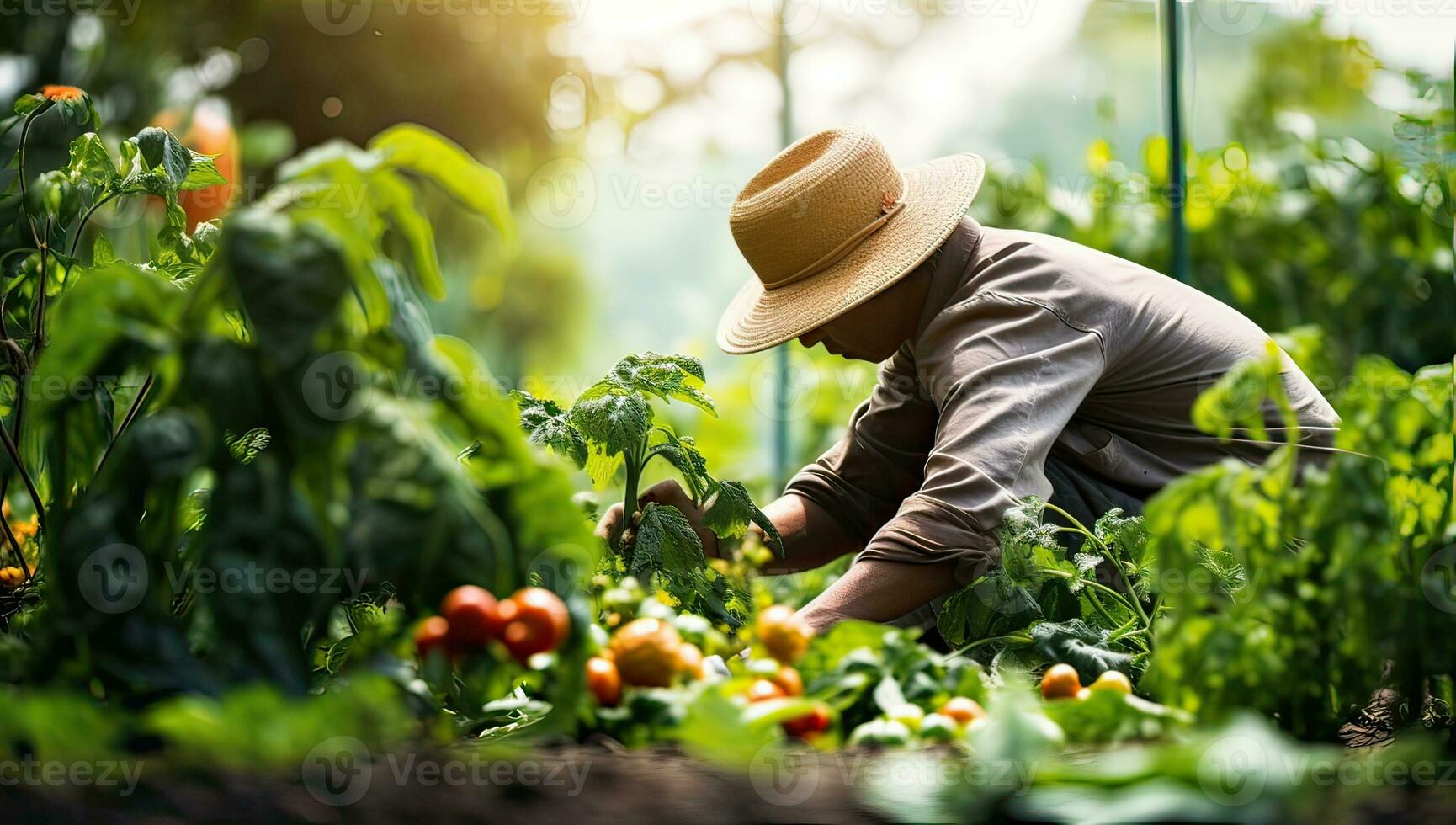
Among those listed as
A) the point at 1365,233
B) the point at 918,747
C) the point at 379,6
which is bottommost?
the point at 1365,233

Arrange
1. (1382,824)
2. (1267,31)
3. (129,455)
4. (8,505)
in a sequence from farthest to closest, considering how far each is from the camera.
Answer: (1267,31)
(8,505)
(129,455)
(1382,824)

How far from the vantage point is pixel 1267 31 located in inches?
164

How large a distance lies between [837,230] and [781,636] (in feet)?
2.92

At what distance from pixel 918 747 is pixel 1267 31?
402 cm

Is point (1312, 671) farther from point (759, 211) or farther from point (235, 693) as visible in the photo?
point (759, 211)

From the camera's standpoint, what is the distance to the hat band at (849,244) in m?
1.79

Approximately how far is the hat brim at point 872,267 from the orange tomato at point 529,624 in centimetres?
92

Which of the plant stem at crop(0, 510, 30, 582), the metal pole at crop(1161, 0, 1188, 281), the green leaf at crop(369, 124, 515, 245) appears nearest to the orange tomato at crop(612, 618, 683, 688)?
the green leaf at crop(369, 124, 515, 245)

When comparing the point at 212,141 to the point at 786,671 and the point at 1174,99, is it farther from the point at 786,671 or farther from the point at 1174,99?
the point at 786,671

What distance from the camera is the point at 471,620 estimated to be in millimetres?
825

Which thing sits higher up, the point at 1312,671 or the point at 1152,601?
the point at 1312,671

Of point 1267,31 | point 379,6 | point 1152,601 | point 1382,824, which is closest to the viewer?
point 1382,824

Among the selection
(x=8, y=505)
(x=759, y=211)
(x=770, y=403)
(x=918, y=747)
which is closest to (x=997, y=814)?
(x=918, y=747)

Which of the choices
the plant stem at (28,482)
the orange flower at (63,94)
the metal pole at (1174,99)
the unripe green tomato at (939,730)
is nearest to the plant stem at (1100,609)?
the unripe green tomato at (939,730)
